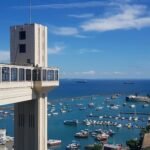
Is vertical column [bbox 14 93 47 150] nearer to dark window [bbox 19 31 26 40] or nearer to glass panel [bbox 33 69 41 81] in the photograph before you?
glass panel [bbox 33 69 41 81]

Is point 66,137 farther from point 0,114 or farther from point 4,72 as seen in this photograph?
point 4,72

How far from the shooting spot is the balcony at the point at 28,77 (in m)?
17.3

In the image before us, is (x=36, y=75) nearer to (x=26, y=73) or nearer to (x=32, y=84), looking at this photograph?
(x=32, y=84)

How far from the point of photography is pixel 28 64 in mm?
20859

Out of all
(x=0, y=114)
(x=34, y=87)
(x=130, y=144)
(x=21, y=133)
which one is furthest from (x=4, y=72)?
(x=0, y=114)

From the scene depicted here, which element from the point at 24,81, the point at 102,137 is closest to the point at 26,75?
the point at 24,81

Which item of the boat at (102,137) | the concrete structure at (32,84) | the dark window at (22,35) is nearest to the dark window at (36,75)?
the concrete structure at (32,84)

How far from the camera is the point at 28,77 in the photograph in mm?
19875

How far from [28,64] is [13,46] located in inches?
58.1

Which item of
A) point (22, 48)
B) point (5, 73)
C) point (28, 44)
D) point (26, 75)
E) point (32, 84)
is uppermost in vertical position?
point (28, 44)

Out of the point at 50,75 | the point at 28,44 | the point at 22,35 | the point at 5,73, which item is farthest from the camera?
the point at 50,75

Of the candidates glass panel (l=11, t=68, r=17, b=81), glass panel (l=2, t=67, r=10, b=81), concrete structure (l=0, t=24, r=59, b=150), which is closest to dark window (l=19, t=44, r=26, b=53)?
concrete structure (l=0, t=24, r=59, b=150)

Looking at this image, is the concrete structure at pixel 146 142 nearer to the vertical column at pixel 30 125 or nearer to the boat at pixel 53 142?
the boat at pixel 53 142

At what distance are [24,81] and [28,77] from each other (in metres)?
0.62
